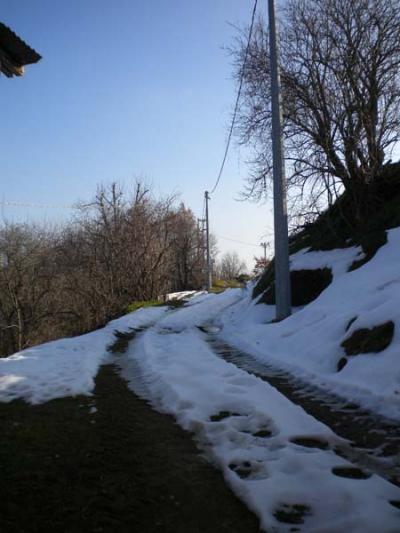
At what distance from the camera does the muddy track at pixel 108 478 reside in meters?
2.30

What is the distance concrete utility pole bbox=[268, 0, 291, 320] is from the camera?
938cm

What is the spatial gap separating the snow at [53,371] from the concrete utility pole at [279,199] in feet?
13.3

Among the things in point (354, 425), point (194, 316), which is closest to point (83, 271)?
point (194, 316)

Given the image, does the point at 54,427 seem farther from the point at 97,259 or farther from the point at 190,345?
the point at 97,259

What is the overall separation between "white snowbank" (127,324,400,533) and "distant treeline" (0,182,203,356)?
1698cm

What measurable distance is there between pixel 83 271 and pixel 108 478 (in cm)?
2393

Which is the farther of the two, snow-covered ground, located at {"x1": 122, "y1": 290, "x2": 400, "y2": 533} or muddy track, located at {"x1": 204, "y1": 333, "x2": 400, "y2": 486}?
muddy track, located at {"x1": 204, "y1": 333, "x2": 400, "y2": 486}

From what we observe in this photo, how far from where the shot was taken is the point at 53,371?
6.49 metres

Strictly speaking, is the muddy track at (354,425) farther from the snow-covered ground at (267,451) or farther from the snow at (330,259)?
the snow at (330,259)

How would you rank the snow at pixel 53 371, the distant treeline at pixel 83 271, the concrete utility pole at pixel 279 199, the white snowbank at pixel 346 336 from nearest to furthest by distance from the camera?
the white snowbank at pixel 346 336, the snow at pixel 53 371, the concrete utility pole at pixel 279 199, the distant treeline at pixel 83 271

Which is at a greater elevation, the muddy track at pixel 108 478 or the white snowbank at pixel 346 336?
the white snowbank at pixel 346 336

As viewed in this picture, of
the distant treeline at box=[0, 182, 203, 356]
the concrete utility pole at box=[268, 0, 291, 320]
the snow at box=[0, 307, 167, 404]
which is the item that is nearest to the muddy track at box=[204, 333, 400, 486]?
the snow at box=[0, 307, 167, 404]

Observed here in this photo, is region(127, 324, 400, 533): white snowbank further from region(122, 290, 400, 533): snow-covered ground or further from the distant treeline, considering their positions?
the distant treeline

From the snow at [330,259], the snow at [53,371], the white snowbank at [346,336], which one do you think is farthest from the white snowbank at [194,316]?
the snow at [330,259]
